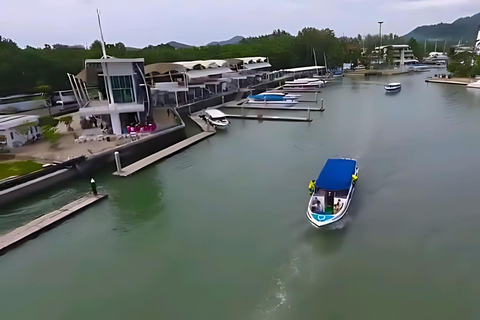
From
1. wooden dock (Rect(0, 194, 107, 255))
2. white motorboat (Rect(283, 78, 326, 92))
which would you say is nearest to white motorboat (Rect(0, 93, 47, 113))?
wooden dock (Rect(0, 194, 107, 255))

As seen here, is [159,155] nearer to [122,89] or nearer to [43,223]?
[122,89]

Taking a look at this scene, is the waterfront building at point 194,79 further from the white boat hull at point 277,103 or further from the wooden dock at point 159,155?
the wooden dock at point 159,155

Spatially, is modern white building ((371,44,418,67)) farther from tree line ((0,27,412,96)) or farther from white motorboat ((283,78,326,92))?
white motorboat ((283,78,326,92))

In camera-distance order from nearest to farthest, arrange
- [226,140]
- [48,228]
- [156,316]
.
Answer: [156,316] → [48,228] → [226,140]

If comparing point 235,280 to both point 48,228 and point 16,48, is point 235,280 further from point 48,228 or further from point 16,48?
point 16,48

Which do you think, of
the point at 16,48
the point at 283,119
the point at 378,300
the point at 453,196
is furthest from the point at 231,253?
the point at 16,48

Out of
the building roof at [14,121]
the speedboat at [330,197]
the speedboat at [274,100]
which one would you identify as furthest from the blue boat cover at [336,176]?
the speedboat at [274,100]
